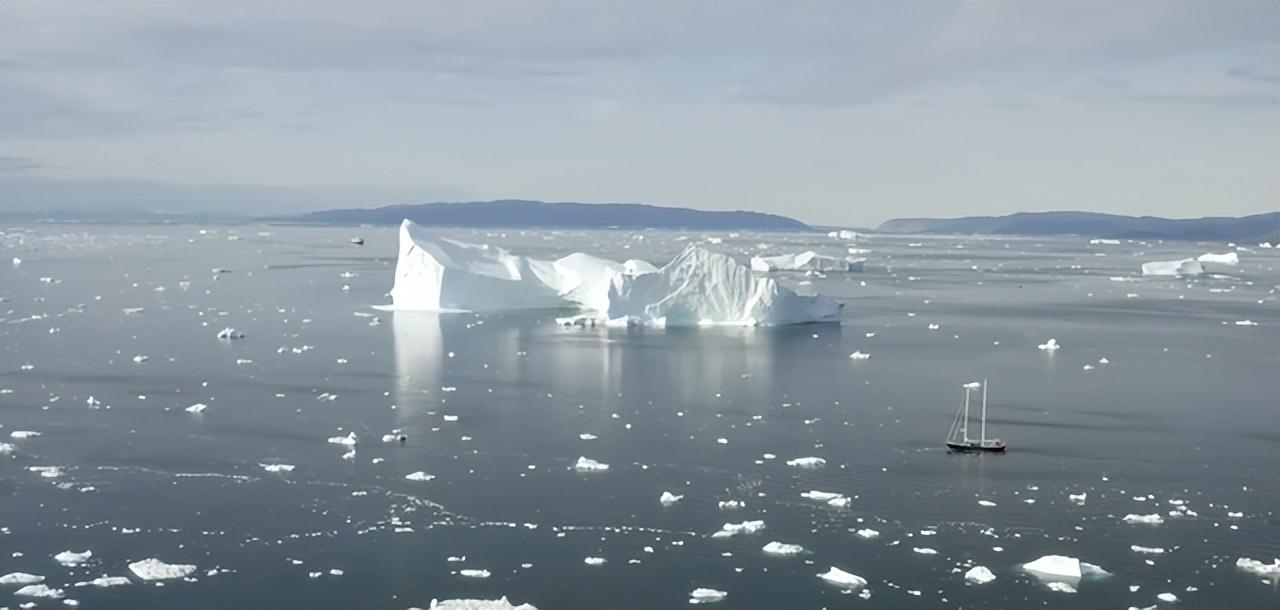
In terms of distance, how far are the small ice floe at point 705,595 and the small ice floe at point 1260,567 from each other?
3475 millimetres

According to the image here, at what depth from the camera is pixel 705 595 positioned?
7609mm

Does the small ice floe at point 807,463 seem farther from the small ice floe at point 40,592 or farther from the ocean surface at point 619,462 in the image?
the small ice floe at point 40,592

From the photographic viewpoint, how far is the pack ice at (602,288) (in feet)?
74.3

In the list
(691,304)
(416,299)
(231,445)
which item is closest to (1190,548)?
(231,445)

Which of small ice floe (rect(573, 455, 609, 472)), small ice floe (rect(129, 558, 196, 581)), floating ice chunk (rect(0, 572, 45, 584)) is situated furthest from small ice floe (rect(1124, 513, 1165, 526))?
floating ice chunk (rect(0, 572, 45, 584))

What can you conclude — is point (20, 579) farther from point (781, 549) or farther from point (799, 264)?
point (799, 264)

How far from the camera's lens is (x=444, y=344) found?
64.0ft

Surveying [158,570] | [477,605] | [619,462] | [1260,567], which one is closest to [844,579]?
[477,605]

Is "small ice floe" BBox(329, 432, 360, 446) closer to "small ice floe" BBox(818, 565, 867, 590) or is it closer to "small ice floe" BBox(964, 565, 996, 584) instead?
"small ice floe" BBox(818, 565, 867, 590)

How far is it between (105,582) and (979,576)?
5362 millimetres

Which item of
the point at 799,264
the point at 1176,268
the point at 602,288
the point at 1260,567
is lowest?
the point at 1260,567

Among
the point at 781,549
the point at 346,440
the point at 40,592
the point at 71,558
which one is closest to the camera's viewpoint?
the point at 40,592

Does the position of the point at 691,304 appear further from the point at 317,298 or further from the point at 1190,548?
the point at 1190,548

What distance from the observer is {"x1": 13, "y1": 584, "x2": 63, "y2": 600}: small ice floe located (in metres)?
7.40
